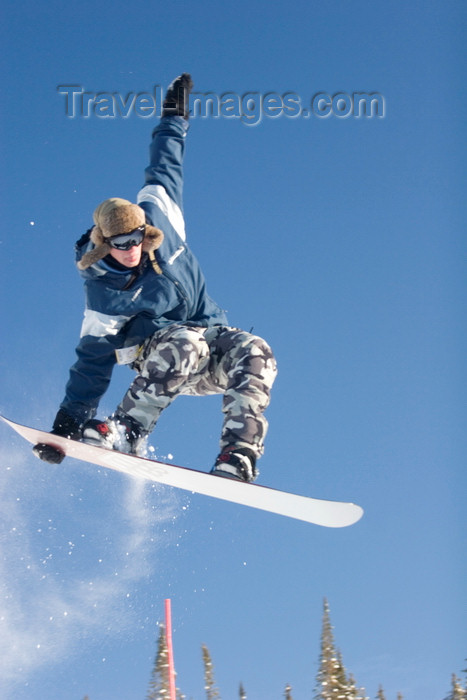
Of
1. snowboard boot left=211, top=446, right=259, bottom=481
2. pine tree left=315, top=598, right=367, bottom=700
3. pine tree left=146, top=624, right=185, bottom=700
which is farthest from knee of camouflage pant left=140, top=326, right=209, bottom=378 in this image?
pine tree left=315, top=598, right=367, bottom=700

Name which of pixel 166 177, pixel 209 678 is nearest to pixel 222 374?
pixel 166 177

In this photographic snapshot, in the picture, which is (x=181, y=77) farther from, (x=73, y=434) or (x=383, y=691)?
(x=383, y=691)

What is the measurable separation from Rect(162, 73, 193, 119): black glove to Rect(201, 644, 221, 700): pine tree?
79.8 ft

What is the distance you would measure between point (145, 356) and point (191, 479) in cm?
103

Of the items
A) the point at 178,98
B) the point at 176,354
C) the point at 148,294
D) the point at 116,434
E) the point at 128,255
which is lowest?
the point at 116,434

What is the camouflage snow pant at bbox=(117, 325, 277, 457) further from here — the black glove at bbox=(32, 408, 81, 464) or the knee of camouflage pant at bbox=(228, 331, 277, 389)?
the black glove at bbox=(32, 408, 81, 464)

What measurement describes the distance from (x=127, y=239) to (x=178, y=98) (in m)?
1.84

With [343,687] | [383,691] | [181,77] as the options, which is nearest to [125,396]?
[181,77]

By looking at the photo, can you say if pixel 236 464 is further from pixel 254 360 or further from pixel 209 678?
pixel 209 678

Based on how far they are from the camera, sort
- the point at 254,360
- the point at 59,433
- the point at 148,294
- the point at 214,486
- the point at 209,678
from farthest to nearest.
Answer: the point at 209,678, the point at 59,433, the point at 148,294, the point at 254,360, the point at 214,486

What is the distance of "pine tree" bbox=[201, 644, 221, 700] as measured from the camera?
26125 mm

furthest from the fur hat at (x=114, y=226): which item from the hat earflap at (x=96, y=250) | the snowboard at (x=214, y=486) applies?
the snowboard at (x=214, y=486)

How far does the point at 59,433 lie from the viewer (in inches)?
219

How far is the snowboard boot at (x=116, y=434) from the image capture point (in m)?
5.12
